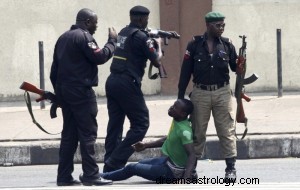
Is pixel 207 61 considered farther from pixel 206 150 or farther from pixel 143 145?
pixel 206 150

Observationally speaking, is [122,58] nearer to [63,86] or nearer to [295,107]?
[63,86]

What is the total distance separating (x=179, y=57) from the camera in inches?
616

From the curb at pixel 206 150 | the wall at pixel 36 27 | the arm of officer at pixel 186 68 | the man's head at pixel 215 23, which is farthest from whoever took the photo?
the wall at pixel 36 27

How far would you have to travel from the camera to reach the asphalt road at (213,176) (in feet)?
29.3

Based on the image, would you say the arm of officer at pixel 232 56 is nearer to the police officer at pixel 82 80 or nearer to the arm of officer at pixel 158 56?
the arm of officer at pixel 158 56

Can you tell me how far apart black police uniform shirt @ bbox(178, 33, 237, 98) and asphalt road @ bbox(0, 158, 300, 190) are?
0.99 meters

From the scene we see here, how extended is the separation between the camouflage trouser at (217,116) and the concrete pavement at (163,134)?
1772 mm

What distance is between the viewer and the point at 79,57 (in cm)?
938

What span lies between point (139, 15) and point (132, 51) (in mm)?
379

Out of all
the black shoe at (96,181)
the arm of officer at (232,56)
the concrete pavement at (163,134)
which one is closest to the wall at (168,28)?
the concrete pavement at (163,134)

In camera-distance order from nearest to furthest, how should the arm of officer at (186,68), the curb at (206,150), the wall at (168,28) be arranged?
1. the arm of officer at (186,68)
2. the curb at (206,150)
3. the wall at (168,28)

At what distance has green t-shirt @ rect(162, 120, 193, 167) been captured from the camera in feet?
30.7

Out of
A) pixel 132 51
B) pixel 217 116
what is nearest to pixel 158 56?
pixel 132 51

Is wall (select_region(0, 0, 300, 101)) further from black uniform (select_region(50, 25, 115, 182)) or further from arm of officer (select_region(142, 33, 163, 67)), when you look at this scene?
black uniform (select_region(50, 25, 115, 182))
